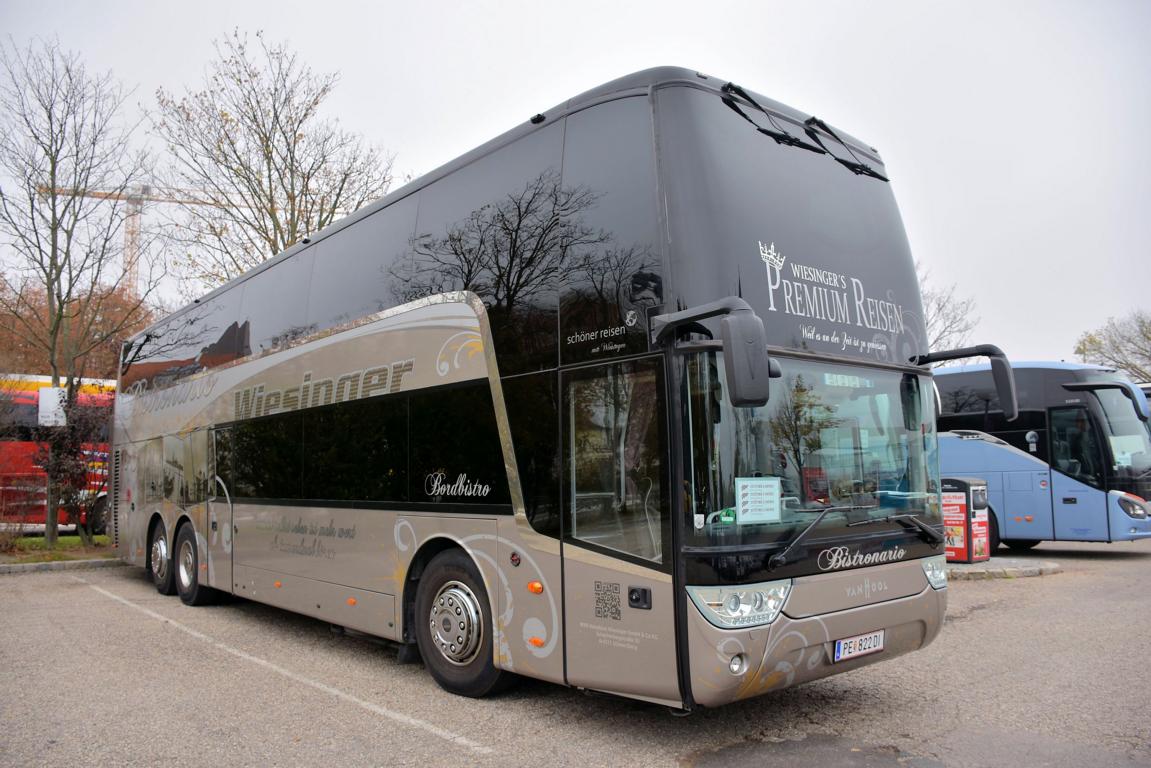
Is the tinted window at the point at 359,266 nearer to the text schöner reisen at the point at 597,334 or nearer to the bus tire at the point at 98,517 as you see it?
the text schöner reisen at the point at 597,334

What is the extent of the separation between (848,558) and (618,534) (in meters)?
1.41

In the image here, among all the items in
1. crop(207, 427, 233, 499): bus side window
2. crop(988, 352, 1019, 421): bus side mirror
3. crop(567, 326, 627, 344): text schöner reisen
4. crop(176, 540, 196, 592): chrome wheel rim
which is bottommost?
crop(176, 540, 196, 592): chrome wheel rim

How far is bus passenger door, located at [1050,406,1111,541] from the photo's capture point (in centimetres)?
1548

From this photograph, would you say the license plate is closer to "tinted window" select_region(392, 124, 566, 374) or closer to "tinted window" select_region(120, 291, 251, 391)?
"tinted window" select_region(392, 124, 566, 374)

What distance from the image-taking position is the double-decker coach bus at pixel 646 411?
4.94m

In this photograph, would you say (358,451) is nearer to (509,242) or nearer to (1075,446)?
(509,242)

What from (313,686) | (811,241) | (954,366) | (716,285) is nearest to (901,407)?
(811,241)

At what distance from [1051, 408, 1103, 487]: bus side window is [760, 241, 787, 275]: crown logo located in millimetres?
12911

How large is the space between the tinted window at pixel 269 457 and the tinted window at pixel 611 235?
14.2 ft

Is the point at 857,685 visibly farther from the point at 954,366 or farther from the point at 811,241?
the point at 954,366

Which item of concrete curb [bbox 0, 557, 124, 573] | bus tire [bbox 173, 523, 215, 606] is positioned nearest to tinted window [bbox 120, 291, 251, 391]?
bus tire [bbox 173, 523, 215, 606]

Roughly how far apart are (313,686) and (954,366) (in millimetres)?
15694

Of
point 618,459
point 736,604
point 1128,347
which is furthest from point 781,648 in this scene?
point 1128,347

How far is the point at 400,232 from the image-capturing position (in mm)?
7797
